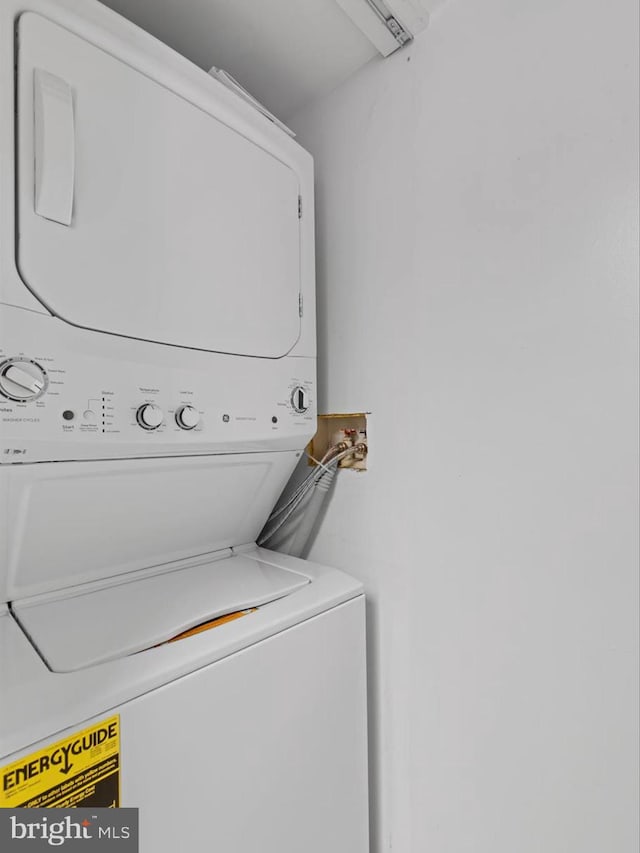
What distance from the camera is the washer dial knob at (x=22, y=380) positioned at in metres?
0.73

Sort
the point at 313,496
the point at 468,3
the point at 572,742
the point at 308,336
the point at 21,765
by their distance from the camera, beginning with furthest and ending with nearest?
the point at 313,496 → the point at 308,336 → the point at 468,3 → the point at 572,742 → the point at 21,765

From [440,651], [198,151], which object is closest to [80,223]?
[198,151]

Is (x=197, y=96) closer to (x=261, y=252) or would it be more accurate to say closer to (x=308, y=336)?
(x=261, y=252)

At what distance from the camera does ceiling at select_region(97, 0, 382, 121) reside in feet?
3.69

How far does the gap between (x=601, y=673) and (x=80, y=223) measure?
1314mm

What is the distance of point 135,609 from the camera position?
37.2 inches

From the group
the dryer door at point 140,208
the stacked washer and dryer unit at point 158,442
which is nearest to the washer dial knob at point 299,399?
the stacked washer and dryer unit at point 158,442

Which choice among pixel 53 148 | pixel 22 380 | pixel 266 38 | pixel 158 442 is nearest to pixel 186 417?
pixel 158 442

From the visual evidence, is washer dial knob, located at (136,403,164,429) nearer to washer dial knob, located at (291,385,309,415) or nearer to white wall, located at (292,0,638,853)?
washer dial knob, located at (291,385,309,415)

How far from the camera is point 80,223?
2.68 ft
